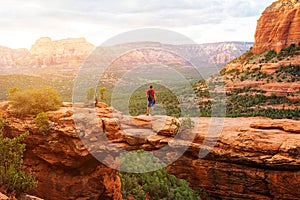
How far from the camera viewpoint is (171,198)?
25500 millimetres

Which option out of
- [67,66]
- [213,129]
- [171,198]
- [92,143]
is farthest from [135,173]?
Result: [67,66]

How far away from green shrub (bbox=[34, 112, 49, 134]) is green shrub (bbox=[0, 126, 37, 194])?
78.3 inches

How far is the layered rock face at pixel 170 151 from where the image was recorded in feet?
41.2

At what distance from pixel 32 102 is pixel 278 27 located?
6372 cm

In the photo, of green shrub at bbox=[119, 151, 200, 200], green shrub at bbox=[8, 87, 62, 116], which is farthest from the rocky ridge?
green shrub at bbox=[8, 87, 62, 116]

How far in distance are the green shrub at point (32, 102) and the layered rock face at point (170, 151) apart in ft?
1.71

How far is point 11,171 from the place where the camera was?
490 inches

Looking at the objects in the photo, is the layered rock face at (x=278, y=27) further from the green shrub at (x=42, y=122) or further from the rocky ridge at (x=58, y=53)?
the green shrub at (x=42, y=122)

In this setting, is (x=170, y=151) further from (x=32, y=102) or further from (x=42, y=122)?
(x=32, y=102)

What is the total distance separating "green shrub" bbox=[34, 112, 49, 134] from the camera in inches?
593

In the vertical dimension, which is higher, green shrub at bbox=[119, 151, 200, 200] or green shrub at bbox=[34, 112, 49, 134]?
green shrub at bbox=[34, 112, 49, 134]

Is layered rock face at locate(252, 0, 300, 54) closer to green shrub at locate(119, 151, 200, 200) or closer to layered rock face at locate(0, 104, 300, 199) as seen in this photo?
green shrub at locate(119, 151, 200, 200)

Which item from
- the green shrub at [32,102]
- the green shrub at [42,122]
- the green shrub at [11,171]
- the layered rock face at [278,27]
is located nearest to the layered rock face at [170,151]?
the green shrub at [42,122]

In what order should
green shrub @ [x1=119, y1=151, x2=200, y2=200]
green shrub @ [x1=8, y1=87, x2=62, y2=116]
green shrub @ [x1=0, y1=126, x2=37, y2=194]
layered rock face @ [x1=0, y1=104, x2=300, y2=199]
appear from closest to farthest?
green shrub @ [x1=0, y1=126, x2=37, y2=194] → layered rock face @ [x1=0, y1=104, x2=300, y2=199] → green shrub @ [x1=8, y1=87, x2=62, y2=116] → green shrub @ [x1=119, y1=151, x2=200, y2=200]
